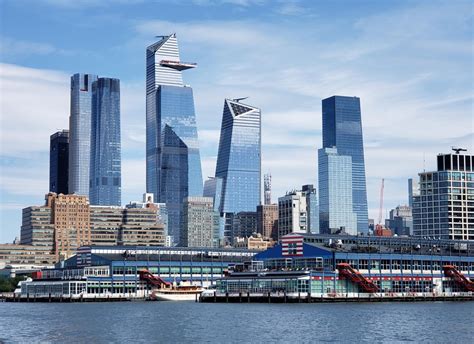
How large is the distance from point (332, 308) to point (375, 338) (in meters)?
56.0

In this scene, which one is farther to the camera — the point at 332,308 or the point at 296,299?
the point at 296,299

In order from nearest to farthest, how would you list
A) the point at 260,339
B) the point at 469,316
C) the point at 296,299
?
the point at 260,339
the point at 469,316
the point at 296,299

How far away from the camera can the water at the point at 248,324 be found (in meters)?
122

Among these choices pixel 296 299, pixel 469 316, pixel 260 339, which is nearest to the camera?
pixel 260 339

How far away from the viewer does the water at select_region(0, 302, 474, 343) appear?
4793 inches

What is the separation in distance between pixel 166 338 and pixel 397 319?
4312 centimetres

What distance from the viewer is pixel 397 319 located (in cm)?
15012

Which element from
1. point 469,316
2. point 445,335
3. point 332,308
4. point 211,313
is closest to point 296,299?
point 332,308

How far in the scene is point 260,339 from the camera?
119750 millimetres

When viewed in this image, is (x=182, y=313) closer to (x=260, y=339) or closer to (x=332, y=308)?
(x=332, y=308)

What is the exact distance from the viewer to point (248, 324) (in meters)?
140

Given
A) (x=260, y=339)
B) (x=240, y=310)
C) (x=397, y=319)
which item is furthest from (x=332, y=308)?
(x=260, y=339)

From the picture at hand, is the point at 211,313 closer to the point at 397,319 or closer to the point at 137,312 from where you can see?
the point at 137,312

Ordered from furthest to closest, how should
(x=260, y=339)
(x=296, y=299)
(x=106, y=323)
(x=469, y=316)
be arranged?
(x=296, y=299), (x=469, y=316), (x=106, y=323), (x=260, y=339)
